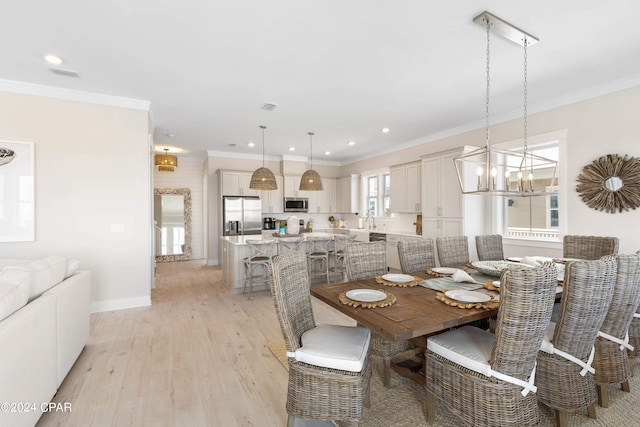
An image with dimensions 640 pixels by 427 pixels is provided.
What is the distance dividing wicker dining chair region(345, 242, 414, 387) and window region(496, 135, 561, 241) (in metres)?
2.90

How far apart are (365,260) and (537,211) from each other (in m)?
3.32

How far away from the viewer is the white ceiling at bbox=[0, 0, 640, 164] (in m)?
2.27

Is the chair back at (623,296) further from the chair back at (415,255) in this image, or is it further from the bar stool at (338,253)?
the bar stool at (338,253)

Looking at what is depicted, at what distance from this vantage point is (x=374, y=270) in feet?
9.07

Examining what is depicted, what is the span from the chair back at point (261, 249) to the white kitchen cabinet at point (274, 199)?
2519 millimetres

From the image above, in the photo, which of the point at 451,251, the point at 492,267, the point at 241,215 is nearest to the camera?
the point at 492,267

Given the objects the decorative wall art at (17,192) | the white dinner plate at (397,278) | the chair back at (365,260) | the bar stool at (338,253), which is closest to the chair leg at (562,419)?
the white dinner plate at (397,278)

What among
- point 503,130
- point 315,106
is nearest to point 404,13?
point 315,106

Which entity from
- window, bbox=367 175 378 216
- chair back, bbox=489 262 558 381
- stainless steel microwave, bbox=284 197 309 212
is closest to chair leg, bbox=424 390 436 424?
chair back, bbox=489 262 558 381

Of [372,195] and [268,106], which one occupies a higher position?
[268,106]

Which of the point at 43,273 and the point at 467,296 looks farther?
the point at 43,273

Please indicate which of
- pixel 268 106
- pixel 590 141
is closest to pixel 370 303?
pixel 268 106

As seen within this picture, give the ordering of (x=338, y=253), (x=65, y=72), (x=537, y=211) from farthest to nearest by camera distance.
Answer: (x=338, y=253) → (x=537, y=211) → (x=65, y=72)

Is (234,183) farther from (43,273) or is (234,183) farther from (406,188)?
(43,273)
